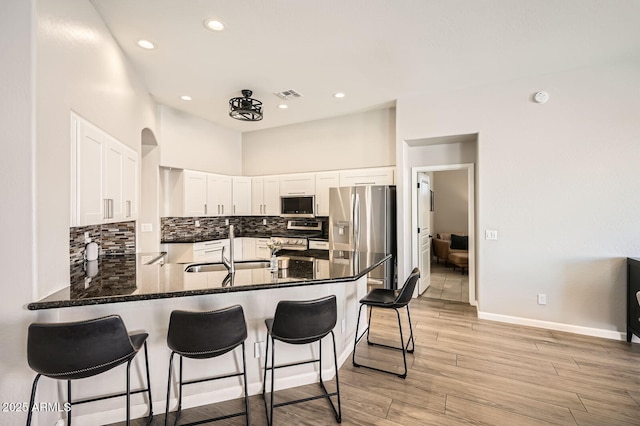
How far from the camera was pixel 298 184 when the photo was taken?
5492mm

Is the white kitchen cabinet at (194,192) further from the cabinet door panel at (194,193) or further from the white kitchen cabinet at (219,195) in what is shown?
the white kitchen cabinet at (219,195)

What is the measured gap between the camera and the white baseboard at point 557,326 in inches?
128

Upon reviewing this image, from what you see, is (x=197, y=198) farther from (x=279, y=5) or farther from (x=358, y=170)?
(x=279, y=5)

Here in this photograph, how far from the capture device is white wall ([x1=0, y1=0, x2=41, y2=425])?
1.64 m

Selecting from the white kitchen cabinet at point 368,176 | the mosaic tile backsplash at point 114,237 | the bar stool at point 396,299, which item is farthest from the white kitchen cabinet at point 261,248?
the bar stool at point 396,299

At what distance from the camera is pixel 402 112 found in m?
4.28

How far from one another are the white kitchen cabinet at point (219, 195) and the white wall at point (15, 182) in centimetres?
366

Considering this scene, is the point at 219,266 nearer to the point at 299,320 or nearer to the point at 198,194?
the point at 299,320

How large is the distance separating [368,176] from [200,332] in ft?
12.3

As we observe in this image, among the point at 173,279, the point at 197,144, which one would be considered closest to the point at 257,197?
the point at 197,144

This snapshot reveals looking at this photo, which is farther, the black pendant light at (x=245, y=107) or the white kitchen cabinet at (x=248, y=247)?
the white kitchen cabinet at (x=248, y=247)

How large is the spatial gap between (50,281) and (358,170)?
13.3 ft

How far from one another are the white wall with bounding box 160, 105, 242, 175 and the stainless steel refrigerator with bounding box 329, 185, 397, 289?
2.72 meters

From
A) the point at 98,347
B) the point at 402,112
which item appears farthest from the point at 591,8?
the point at 98,347
